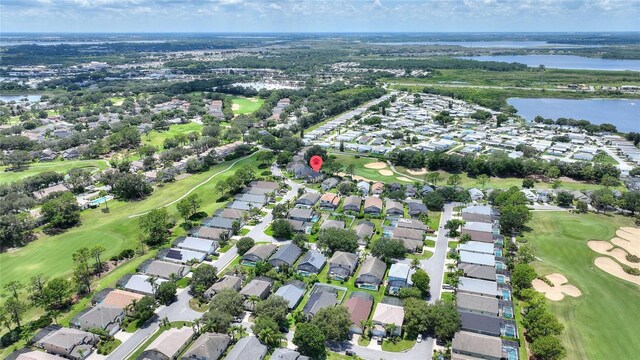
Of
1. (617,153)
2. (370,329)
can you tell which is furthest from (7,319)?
(617,153)

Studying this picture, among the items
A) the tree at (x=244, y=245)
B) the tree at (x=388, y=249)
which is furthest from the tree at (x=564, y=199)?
the tree at (x=244, y=245)

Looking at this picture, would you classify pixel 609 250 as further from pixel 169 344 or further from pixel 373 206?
pixel 169 344

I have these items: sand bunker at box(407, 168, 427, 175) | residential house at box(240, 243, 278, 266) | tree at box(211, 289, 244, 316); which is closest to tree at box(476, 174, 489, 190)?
sand bunker at box(407, 168, 427, 175)

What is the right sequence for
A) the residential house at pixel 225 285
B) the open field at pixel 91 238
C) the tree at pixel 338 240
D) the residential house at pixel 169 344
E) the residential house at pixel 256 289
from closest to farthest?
the residential house at pixel 169 344, the residential house at pixel 256 289, the residential house at pixel 225 285, the open field at pixel 91 238, the tree at pixel 338 240

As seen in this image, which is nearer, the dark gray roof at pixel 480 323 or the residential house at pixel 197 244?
the dark gray roof at pixel 480 323

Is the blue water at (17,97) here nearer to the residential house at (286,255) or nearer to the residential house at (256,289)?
the residential house at (286,255)

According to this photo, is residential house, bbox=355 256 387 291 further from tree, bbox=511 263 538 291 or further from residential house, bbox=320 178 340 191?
residential house, bbox=320 178 340 191

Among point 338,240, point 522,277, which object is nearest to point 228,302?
point 338,240

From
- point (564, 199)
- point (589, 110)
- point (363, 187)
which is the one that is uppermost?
point (589, 110)
